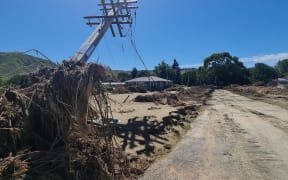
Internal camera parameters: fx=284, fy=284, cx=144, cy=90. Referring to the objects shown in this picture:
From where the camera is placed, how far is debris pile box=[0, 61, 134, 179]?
4.25 m

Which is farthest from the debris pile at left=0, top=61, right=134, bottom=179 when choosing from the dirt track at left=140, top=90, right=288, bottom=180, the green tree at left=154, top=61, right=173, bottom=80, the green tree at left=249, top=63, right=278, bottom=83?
the green tree at left=249, top=63, right=278, bottom=83

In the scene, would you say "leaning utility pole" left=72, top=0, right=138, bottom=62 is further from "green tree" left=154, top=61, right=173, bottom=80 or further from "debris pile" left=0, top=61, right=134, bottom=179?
"green tree" left=154, top=61, right=173, bottom=80

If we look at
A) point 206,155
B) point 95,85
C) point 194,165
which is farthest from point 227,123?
point 95,85

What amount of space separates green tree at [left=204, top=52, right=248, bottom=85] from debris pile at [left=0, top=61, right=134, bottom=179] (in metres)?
87.0

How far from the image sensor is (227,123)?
1255 centimetres

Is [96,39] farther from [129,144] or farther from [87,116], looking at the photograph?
[87,116]

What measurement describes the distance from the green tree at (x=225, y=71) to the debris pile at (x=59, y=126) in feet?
285

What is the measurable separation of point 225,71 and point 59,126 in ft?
291

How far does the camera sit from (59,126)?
14.9ft

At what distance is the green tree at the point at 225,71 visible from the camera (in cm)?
8836

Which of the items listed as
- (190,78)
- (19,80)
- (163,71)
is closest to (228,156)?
(19,80)

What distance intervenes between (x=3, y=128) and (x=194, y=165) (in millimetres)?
3977

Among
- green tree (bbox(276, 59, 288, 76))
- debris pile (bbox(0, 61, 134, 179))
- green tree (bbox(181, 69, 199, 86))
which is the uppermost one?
green tree (bbox(276, 59, 288, 76))

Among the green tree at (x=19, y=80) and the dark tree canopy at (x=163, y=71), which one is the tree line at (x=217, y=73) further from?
the green tree at (x=19, y=80)
